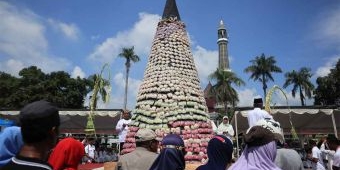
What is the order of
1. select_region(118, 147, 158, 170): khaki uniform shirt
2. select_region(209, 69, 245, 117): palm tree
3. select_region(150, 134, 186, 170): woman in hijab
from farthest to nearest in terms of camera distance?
1. select_region(209, 69, 245, 117): palm tree
2. select_region(118, 147, 158, 170): khaki uniform shirt
3. select_region(150, 134, 186, 170): woman in hijab

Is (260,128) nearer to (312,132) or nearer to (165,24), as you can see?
(165,24)

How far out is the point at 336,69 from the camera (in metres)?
41.6

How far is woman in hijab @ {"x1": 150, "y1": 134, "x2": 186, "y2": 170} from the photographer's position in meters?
3.74

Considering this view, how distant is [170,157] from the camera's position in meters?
3.80

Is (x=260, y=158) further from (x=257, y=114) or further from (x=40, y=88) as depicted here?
(x=40, y=88)

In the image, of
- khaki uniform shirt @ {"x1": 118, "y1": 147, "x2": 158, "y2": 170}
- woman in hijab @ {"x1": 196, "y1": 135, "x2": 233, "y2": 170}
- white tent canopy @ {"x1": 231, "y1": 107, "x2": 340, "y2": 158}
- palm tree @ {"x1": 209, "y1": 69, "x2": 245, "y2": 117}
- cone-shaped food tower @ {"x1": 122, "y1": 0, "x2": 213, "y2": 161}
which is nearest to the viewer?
woman in hijab @ {"x1": 196, "y1": 135, "x2": 233, "y2": 170}

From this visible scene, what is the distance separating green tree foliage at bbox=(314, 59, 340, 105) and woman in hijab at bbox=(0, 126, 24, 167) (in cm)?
4330

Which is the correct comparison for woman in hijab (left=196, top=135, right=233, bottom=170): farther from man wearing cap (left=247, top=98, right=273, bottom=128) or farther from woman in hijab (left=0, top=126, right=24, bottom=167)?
man wearing cap (left=247, top=98, right=273, bottom=128)

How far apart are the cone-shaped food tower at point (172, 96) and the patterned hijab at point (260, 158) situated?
5367 mm

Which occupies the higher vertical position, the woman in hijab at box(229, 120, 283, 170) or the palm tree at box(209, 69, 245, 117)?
the palm tree at box(209, 69, 245, 117)

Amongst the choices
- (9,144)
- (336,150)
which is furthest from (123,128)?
(9,144)

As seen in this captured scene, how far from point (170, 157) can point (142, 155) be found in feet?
1.75

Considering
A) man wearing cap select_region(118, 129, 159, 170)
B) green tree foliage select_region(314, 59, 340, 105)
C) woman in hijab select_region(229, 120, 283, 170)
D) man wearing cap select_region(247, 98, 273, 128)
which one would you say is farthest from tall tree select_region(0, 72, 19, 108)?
woman in hijab select_region(229, 120, 283, 170)

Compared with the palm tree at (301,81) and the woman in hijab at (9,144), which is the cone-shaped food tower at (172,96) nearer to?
the woman in hijab at (9,144)
